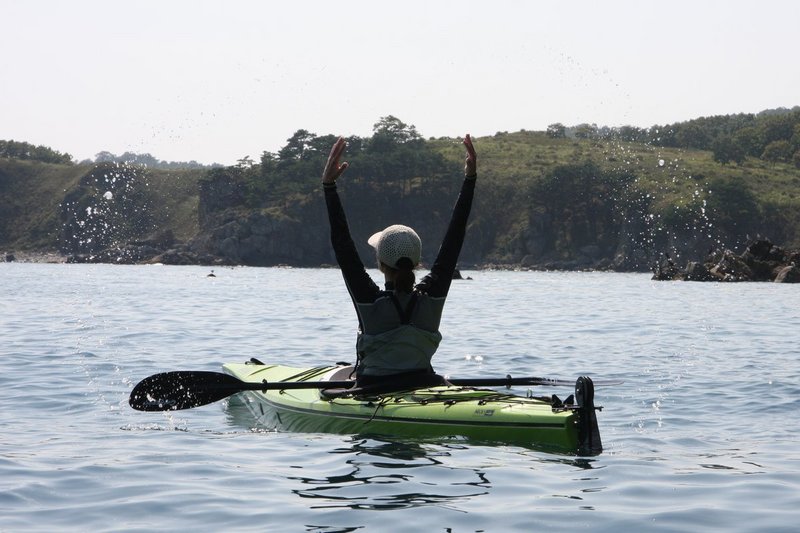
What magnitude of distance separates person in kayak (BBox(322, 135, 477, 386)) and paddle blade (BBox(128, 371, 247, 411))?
174 centimetres

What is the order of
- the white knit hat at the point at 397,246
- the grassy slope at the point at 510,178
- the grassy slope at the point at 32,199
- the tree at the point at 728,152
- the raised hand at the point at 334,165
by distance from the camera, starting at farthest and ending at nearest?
the grassy slope at the point at 32,199, the tree at the point at 728,152, the grassy slope at the point at 510,178, the white knit hat at the point at 397,246, the raised hand at the point at 334,165

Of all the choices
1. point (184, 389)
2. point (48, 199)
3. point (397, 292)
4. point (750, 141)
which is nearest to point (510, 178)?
point (750, 141)

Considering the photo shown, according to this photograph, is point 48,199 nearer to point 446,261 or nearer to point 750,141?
point 750,141

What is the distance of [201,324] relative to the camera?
2538cm

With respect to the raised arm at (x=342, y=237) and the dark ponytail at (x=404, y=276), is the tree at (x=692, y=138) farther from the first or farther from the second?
the raised arm at (x=342, y=237)

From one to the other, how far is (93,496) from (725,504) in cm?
429

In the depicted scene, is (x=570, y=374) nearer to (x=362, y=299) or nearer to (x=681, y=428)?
(x=681, y=428)

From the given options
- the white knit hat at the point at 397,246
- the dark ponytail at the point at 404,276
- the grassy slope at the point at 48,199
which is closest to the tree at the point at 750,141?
the grassy slope at the point at 48,199

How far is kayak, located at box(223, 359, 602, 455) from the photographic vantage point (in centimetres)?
816

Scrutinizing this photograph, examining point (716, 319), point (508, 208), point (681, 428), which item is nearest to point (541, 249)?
point (508, 208)

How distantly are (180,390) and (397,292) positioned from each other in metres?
2.82

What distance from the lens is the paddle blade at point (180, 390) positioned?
10.1 m

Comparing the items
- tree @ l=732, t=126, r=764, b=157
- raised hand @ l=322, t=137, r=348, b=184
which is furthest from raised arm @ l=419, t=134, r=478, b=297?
tree @ l=732, t=126, r=764, b=157

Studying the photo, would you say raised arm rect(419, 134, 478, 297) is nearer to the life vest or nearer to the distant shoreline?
the life vest
